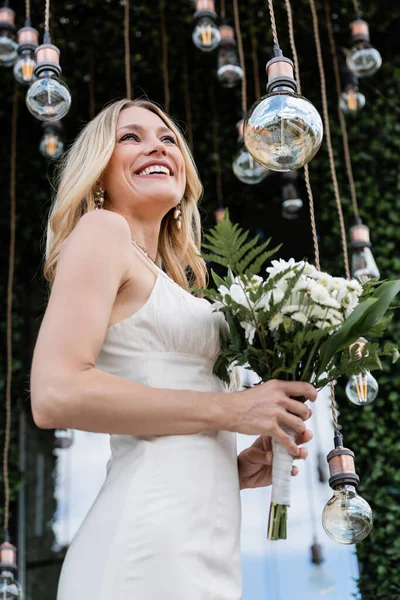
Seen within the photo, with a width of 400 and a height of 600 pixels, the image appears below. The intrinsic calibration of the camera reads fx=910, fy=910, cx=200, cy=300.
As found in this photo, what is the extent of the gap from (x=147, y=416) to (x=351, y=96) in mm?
3719

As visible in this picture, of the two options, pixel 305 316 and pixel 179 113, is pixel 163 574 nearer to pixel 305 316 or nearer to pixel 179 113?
pixel 305 316

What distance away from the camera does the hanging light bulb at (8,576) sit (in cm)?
418

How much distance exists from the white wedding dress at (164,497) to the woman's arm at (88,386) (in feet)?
0.29

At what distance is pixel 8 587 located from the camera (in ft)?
13.8

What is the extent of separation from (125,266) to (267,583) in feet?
13.2

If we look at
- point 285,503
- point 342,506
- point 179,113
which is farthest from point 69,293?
point 179,113

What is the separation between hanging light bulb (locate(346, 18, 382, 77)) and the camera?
4773mm

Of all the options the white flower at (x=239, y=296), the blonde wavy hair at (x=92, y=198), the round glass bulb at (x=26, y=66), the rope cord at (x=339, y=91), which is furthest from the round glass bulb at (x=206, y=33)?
the white flower at (x=239, y=296)

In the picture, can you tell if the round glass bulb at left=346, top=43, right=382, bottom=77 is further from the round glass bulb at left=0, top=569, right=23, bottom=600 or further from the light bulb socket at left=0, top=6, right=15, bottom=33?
the round glass bulb at left=0, top=569, right=23, bottom=600

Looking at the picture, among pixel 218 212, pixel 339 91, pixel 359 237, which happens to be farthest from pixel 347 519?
pixel 339 91

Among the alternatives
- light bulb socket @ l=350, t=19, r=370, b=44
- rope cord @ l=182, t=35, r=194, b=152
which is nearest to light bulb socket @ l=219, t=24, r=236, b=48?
light bulb socket @ l=350, t=19, r=370, b=44

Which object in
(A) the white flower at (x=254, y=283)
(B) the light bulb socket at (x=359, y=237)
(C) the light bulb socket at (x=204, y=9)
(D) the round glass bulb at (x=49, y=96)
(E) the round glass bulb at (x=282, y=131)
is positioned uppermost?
(C) the light bulb socket at (x=204, y=9)

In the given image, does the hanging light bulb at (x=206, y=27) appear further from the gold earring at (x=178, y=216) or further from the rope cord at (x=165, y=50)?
the gold earring at (x=178, y=216)

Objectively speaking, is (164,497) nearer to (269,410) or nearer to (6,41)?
(269,410)
